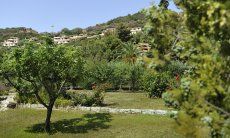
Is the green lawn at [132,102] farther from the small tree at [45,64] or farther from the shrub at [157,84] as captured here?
the small tree at [45,64]

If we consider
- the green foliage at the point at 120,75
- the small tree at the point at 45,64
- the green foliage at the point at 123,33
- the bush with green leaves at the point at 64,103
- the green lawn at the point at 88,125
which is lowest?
the green lawn at the point at 88,125

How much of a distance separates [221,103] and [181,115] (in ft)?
3.54

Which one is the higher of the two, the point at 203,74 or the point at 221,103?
the point at 203,74

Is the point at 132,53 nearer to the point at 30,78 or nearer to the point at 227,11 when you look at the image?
the point at 30,78

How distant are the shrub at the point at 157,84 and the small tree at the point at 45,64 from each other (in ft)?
57.0

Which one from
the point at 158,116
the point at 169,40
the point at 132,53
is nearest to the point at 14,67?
the point at 158,116

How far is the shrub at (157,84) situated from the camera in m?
50.1

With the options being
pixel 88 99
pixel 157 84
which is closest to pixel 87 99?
pixel 88 99

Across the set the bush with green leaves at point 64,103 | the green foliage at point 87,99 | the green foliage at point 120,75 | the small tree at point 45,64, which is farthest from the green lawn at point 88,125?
the green foliage at point 120,75

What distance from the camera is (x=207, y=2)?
1027 centimetres

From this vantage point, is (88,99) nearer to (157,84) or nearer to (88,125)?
(157,84)

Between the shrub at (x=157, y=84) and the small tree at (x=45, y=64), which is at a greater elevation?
the small tree at (x=45, y=64)

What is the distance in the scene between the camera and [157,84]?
164 ft

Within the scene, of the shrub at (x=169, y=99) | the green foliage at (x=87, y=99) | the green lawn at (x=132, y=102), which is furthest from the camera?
the green foliage at (x=87, y=99)
